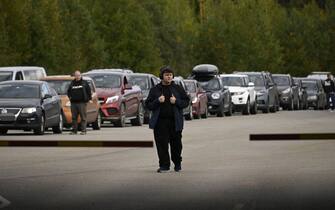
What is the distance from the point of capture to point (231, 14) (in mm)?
121125

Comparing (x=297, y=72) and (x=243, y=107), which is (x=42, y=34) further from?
(x=297, y=72)

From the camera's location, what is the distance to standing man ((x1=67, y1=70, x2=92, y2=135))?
37156 mm

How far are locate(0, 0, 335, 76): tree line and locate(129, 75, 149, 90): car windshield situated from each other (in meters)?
15.0

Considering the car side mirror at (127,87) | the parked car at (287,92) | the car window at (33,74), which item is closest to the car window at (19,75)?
the car window at (33,74)

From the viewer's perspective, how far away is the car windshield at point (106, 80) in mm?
44531

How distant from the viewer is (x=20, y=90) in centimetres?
3672

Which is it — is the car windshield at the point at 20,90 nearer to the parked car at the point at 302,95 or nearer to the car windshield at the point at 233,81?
the car windshield at the point at 233,81

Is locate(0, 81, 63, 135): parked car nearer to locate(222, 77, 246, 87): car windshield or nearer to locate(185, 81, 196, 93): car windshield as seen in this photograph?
locate(185, 81, 196, 93): car windshield

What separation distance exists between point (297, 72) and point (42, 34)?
192ft

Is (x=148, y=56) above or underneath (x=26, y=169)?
underneath

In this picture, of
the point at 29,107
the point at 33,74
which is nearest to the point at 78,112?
the point at 29,107

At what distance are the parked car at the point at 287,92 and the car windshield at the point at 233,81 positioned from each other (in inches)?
349

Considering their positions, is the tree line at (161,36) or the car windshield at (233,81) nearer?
the car windshield at (233,81)

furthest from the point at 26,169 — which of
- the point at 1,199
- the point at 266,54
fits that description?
the point at 266,54
